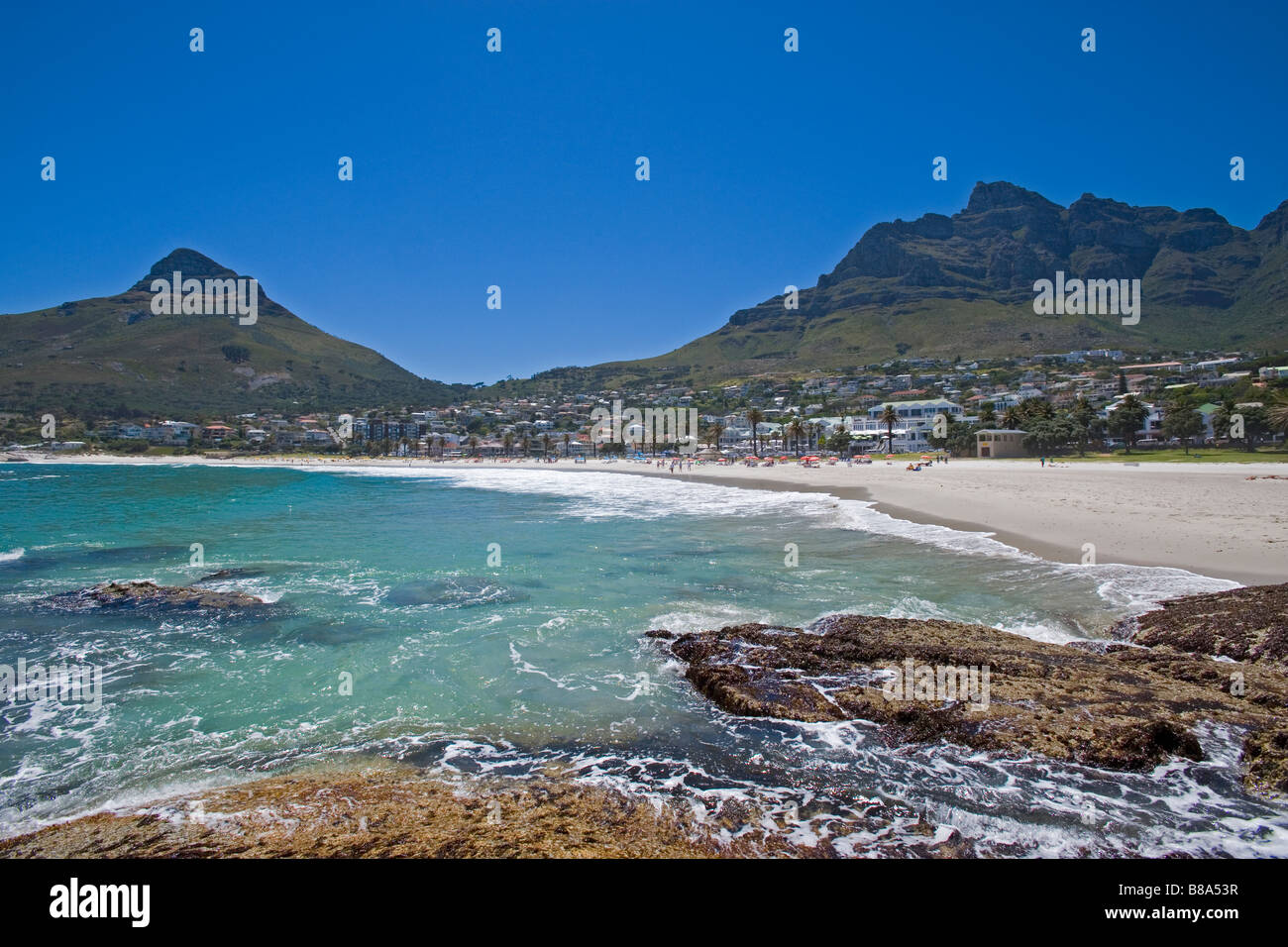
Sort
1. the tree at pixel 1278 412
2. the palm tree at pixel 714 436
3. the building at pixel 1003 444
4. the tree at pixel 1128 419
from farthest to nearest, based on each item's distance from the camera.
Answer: the palm tree at pixel 714 436
the building at pixel 1003 444
the tree at pixel 1128 419
the tree at pixel 1278 412

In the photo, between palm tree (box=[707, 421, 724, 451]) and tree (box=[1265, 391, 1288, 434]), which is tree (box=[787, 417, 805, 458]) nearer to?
palm tree (box=[707, 421, 724, 451])

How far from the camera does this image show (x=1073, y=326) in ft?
553

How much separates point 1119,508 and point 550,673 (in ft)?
77.2

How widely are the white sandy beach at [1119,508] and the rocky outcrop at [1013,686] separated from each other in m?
5.94

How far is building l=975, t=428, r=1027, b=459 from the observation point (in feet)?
226

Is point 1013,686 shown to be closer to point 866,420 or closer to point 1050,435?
point 1050,435

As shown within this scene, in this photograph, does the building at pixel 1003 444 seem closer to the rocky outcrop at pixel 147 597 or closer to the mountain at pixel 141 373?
the rocky outcrop at pixel 147 597

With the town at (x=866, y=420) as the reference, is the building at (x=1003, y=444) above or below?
below

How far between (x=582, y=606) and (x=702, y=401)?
489 feet

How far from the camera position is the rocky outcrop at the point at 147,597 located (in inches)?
546

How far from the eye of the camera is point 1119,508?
23531 millimetres

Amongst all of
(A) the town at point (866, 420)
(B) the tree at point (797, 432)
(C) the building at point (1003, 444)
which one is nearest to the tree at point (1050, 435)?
(A) the town at point (866, 420)
